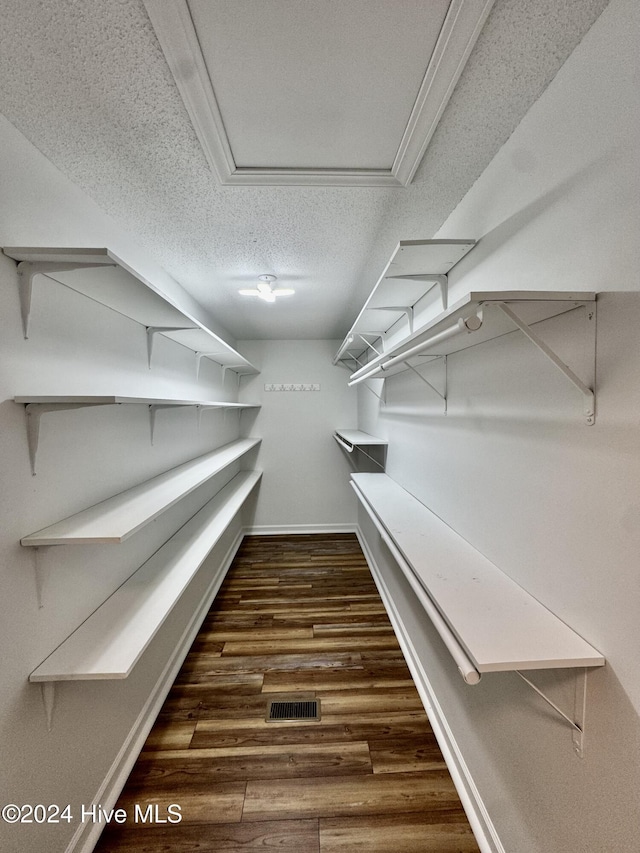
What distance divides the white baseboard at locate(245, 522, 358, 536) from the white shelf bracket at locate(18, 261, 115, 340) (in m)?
3.64

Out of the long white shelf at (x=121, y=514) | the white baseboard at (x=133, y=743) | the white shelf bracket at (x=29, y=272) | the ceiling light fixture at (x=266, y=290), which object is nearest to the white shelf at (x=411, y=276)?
the ceiling light fixture at (x=266, y=290)

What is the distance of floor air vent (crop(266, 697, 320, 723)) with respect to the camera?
1788 millimetres

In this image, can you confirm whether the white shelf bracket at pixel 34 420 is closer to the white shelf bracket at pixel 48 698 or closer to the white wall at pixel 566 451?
the white shelf bracket at pixel 48 698

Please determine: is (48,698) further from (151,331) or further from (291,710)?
(151,331)

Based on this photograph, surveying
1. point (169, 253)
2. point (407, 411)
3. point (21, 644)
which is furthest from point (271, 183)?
point (21, 644)

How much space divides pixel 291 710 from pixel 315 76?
2493 millimetres

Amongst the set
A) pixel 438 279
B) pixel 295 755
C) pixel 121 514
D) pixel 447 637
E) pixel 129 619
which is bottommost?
pixel 295 755

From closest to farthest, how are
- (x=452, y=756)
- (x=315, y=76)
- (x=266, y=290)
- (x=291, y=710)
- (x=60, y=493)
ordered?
(x=315, y=76), (x=60, y=493), (x=452, y=756), (x=291, y=710), (x=266, y=290)

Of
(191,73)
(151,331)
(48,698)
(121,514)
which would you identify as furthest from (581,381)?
(151,331)

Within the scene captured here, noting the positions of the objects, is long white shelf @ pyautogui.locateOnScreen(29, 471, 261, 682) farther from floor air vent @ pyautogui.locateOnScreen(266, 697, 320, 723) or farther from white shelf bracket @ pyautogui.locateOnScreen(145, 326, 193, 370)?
white shelf bracket @ pyautogui.locateOnScreen(145, 326, 193, 370)

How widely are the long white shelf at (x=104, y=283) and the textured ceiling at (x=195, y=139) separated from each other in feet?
0.39

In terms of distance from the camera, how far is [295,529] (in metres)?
4.39

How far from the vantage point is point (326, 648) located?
231 cm

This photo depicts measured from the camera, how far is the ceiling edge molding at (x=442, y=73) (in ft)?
2.47
